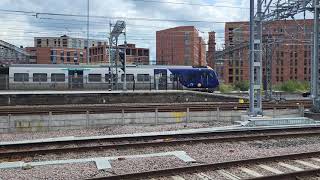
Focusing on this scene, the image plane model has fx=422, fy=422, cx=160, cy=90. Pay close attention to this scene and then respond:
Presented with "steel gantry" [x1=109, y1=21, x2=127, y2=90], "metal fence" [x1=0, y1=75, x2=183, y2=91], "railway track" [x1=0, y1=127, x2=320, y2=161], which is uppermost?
"steel gantry" [x1=109, y1=21, x2=127, y2=90]

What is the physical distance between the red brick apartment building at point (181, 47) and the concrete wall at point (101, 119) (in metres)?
75.2

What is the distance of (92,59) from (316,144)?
113 m

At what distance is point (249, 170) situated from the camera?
10203 mm

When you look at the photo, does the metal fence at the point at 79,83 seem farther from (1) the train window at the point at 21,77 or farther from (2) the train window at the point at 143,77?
(2) the train window at the point at 143,77

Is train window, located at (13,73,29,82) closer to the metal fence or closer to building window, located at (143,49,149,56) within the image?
the metal fence

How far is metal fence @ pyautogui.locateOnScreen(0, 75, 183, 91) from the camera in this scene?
4153 centimetres

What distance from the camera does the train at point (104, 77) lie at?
4175cm

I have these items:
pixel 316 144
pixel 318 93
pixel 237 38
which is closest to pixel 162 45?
pixel 237 38

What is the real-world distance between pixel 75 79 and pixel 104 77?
299cm

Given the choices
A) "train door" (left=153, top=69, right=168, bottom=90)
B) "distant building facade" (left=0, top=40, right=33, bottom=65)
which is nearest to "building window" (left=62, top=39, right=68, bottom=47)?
"distant building facade" (left=0, top=40, right=33, bottom=65)

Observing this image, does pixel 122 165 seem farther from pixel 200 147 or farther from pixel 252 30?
pixel 252 30

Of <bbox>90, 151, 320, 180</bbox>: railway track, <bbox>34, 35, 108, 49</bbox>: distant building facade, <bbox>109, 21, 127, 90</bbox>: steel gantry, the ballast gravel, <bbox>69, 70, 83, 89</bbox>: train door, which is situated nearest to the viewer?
<bbox>90, 151, 320, 180</bbox>: railway track

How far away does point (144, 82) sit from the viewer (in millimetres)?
44875

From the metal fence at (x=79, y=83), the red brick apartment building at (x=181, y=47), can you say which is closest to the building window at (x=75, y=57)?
the red brick apartment building at (x=181, y=47)
